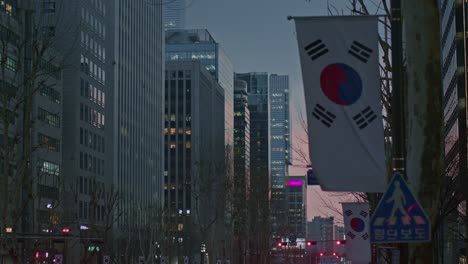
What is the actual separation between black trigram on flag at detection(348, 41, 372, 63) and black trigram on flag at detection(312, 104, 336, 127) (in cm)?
74

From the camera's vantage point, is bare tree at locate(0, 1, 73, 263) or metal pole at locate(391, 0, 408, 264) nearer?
metal pole at locate(391, 0, 408, 264)

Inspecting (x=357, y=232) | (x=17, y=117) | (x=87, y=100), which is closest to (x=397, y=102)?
(x=357, y=232)

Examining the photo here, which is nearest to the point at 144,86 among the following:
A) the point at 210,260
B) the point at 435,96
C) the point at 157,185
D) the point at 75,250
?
the point at 157,185

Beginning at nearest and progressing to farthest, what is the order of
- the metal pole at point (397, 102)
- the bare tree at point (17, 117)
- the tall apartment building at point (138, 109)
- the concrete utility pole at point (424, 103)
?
the concrete utility pole at point (424, 103) → the metal pole at point (397, 102) → the bare tree at point (17, 117) → the tall apartment building at point (138, 109)

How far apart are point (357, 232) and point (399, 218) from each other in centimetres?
1695

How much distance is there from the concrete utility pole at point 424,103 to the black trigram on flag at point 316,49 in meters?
1.34

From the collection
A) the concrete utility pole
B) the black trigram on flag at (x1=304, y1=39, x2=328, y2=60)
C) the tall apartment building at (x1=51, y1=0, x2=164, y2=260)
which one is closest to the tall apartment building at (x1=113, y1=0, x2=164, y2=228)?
the tall apartment building at (x1=51, y1=0, x2=164, y2=260)

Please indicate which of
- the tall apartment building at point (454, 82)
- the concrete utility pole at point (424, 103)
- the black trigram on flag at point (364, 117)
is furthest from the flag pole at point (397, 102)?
the tall apartment building at point (454, 82)

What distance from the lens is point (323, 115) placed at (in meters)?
10.4

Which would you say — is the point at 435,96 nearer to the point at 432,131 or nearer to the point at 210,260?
the point at 432,131

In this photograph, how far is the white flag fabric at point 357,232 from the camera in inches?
1051

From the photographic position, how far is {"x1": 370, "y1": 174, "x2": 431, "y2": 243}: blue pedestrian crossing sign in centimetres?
1016

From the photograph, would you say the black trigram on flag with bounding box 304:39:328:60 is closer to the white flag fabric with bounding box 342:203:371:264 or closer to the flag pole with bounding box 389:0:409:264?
the flag pole with bounding box 389:0:409:264

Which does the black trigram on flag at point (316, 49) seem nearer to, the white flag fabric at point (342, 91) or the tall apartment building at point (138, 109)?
the white flag fabric at point (342, 91)
